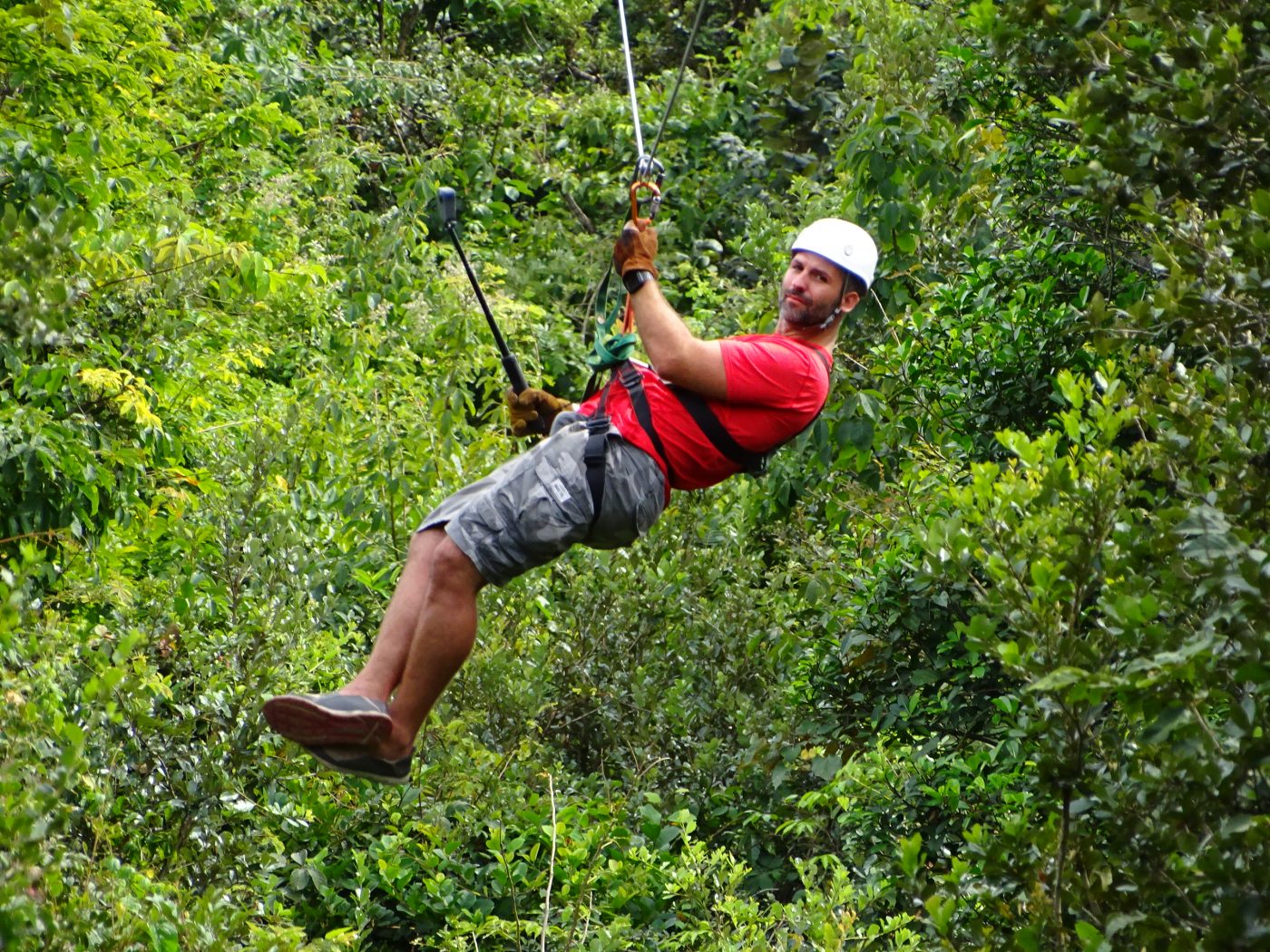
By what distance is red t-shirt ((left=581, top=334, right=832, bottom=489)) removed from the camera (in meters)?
4.33

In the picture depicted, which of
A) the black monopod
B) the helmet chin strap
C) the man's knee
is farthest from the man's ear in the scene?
the man's knee

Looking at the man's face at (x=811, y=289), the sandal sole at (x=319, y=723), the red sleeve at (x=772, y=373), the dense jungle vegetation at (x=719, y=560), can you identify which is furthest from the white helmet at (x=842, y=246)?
the sandal sole at (x=319, y=723)

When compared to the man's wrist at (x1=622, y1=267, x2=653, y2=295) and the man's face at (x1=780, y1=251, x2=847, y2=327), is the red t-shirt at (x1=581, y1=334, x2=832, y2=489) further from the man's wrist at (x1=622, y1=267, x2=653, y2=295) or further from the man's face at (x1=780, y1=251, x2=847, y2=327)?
the man's wrist at (x1=622, y1=267, x2=653, y2=295)

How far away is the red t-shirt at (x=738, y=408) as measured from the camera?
4328 mm

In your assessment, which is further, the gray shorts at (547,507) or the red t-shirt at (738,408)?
the red t-shirt at (738,408)

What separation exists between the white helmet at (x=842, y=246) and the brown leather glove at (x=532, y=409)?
83 centimetres

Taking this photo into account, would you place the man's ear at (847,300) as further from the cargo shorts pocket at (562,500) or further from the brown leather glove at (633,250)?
the cargo shorts pocket at (562,500)

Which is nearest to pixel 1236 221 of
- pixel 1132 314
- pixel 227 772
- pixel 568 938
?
pixel 1132 314

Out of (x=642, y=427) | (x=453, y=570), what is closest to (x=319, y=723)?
(x=453, y=570)

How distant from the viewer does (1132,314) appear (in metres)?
3.47

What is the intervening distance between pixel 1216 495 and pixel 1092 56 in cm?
159

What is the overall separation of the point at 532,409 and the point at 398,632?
893 millimetres

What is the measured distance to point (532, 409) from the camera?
4.79 meters

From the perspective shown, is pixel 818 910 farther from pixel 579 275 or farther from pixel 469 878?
pixel 579 275
